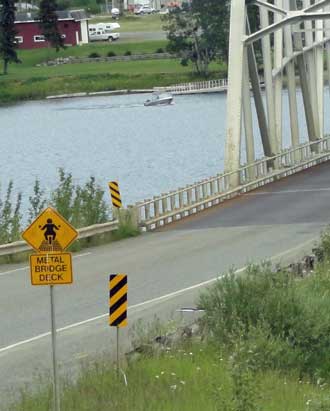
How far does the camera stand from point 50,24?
533 ft

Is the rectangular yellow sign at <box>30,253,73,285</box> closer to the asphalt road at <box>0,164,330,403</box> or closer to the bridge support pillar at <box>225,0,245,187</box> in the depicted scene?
the asphalt road at <box>0,164,330,403</box>

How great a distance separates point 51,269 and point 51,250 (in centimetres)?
23

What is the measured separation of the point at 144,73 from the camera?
14450cm

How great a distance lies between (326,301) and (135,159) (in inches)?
2431

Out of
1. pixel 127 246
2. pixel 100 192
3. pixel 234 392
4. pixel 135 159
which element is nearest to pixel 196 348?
pixel 234 392

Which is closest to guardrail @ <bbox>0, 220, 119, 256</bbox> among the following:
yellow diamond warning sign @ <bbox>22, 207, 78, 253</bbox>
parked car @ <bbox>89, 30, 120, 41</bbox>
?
yellow diamond warning sign @ <bbox>22, 207, 78, 253</bbox>

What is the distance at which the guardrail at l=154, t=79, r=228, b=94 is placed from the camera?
14000 centimetres

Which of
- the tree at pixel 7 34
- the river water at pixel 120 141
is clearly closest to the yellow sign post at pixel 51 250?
the river water at pixel 120 141

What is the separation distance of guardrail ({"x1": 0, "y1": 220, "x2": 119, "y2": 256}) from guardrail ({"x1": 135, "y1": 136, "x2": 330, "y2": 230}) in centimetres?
139

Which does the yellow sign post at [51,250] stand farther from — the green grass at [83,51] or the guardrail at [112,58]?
the green grass at [83,51]

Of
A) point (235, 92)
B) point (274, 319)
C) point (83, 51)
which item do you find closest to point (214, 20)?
point (83, 51)

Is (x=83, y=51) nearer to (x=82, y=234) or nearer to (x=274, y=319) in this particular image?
(x=82, y=234)

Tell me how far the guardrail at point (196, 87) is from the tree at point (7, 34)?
21.4 metres

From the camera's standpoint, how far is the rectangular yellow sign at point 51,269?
13.2m
